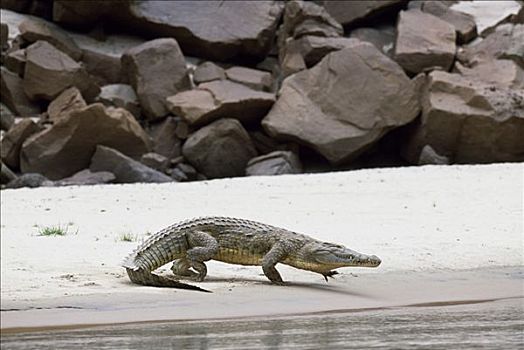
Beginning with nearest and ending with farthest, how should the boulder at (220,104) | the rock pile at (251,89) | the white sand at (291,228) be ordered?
the white sand at (291,228), the rock pile at (251,89), the boulder at (220,104)

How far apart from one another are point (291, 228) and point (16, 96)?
13990mm

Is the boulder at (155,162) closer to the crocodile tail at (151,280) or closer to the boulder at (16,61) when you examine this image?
the boulder at (16,61)

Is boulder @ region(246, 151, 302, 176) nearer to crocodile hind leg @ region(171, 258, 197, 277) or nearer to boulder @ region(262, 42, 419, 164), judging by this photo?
boulder @ region(262, 42, 419, 164)

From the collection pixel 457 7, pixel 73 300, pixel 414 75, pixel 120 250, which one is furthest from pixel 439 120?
pixel 73 300

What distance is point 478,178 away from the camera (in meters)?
13.6

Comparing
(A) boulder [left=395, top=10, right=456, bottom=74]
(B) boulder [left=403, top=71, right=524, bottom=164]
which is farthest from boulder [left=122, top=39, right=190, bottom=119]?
(B) boulder [left=403, top=71, right=524, bottom=164]

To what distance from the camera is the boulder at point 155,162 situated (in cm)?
1958

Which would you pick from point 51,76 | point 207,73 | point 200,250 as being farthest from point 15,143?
point 200,250

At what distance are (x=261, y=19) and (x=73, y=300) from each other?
1857 centimetres

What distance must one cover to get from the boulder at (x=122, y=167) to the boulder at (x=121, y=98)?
313 cm

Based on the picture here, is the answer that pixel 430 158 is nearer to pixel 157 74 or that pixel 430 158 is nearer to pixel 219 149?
pixel 219 149

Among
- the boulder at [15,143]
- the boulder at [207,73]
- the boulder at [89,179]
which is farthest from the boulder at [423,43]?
the boulder at [15,143]

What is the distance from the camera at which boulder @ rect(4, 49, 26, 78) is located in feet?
75.0

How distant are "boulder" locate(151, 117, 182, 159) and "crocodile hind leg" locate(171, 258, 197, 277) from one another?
13346mm
